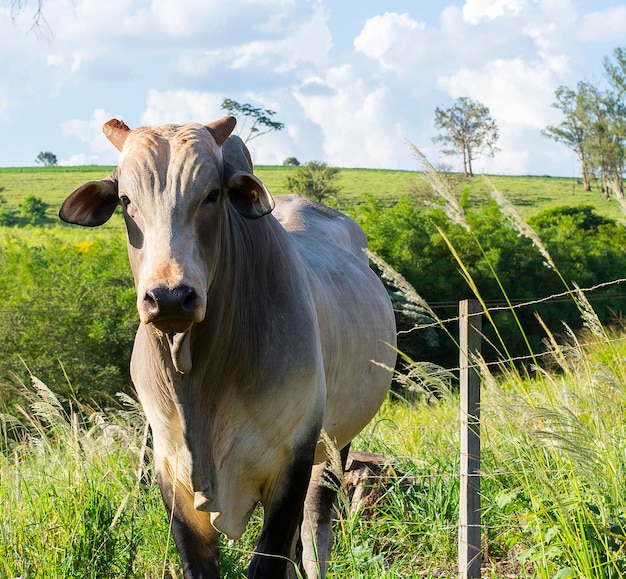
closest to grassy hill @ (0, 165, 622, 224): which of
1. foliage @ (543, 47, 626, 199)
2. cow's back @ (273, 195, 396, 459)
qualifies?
foliage @ (543, 47, 626, 199)

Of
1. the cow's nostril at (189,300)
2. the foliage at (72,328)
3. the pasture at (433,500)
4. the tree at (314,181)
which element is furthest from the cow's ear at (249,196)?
the tree at (314,181)

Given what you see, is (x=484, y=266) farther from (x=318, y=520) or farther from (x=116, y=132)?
(x=116, y=132)

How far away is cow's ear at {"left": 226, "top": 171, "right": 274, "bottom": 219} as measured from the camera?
10.2 feet

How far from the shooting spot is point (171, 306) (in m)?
2.62

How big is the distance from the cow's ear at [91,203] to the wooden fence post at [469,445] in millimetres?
1678

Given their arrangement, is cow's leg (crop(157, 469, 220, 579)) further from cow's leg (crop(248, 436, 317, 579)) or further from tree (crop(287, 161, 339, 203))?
tree (crop(287, 161, 339, 203))

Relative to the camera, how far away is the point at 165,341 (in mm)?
3211

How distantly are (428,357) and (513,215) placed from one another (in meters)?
18.8

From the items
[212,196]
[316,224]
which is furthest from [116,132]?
[316,224]

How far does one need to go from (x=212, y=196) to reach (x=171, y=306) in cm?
55

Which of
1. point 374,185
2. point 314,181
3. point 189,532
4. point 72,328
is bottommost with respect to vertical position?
point 72,328

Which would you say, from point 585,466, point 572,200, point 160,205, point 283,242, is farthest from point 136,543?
point 572,200

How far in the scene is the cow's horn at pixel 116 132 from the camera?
3273 millimetres

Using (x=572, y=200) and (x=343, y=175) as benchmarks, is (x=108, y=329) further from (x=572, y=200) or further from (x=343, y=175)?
(x=343, y=175)
